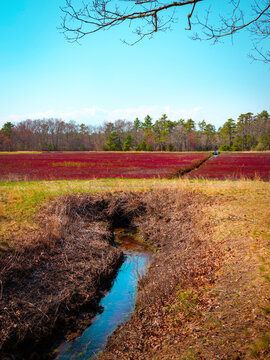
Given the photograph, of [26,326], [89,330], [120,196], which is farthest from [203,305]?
[120,196]

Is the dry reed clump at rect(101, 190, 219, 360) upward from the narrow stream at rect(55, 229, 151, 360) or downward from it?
upward

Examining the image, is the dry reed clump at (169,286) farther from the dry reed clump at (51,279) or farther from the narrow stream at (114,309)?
the dry reed clump at (51,279)

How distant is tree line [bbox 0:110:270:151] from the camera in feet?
274

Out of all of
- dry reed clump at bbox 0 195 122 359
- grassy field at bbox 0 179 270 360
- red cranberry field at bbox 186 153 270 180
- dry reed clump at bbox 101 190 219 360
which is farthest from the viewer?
red cranberry field at bbox 186 153 270 180

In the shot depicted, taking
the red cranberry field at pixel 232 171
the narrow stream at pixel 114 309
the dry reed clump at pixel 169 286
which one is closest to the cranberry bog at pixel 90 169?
the red cranberry field at pixel 232 171

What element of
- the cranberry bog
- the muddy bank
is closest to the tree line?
the cranberry bog

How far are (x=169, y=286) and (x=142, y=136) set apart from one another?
9258 cm

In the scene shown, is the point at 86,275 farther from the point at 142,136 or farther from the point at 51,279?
the point at 142,136

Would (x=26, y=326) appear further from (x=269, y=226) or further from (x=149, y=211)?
(x=149, y=211)

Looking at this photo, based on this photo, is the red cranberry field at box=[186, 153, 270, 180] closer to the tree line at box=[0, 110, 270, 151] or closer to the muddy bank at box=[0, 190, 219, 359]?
the muddy bank at box=[0, 190, 219, 359]

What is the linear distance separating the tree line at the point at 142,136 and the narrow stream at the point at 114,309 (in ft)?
242

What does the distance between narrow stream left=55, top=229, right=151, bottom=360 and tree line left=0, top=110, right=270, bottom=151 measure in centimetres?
7361

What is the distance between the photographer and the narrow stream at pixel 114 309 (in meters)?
4.77

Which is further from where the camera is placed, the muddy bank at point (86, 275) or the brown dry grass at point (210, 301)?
the muddy bank at point (86, 275)
